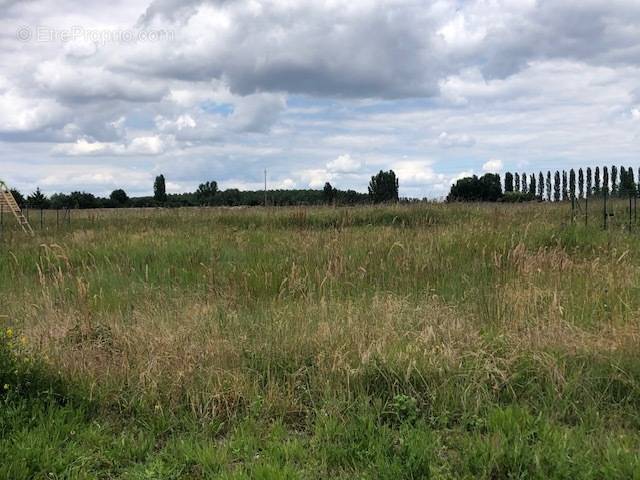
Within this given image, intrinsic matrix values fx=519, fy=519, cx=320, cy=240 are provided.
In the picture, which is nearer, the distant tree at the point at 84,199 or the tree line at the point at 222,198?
the tree line at the point at 222,198

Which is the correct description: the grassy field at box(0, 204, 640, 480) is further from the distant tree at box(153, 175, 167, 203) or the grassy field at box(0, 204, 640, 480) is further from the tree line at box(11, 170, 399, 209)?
the distant tree at box(153, 175, 167, 203)

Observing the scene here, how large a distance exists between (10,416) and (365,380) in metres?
2.81

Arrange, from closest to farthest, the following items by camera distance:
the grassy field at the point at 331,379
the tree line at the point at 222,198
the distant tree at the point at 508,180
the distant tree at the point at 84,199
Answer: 1. the grassy field at the point at 331,379
2. the tree line at the point at 222,198
3. the distant tree at the point at 84,199
4. the distant tree at the point at 508,180

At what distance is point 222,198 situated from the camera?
47.6 meters

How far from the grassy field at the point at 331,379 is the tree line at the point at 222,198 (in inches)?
521

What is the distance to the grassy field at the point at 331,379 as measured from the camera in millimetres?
3443

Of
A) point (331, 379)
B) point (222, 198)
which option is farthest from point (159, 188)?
point (331, 379)

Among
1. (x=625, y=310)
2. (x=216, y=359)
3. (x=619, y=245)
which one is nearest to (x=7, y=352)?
(x=216, y=359)

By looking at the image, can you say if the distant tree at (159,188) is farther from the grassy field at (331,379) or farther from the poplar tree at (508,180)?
the poplar tree at (508,180)

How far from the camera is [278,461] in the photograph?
3.43 meters

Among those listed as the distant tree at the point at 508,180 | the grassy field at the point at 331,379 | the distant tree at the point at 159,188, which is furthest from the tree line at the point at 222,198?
the distant tree at the point at 508,180

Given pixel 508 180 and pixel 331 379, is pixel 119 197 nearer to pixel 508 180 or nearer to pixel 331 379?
pixel 331 379

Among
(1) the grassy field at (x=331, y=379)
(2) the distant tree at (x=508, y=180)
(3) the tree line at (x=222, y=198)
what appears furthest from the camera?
(2) the distant tree at (x=508, y=180)

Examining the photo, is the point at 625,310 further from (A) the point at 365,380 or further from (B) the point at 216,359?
(B) the point at 216,359
